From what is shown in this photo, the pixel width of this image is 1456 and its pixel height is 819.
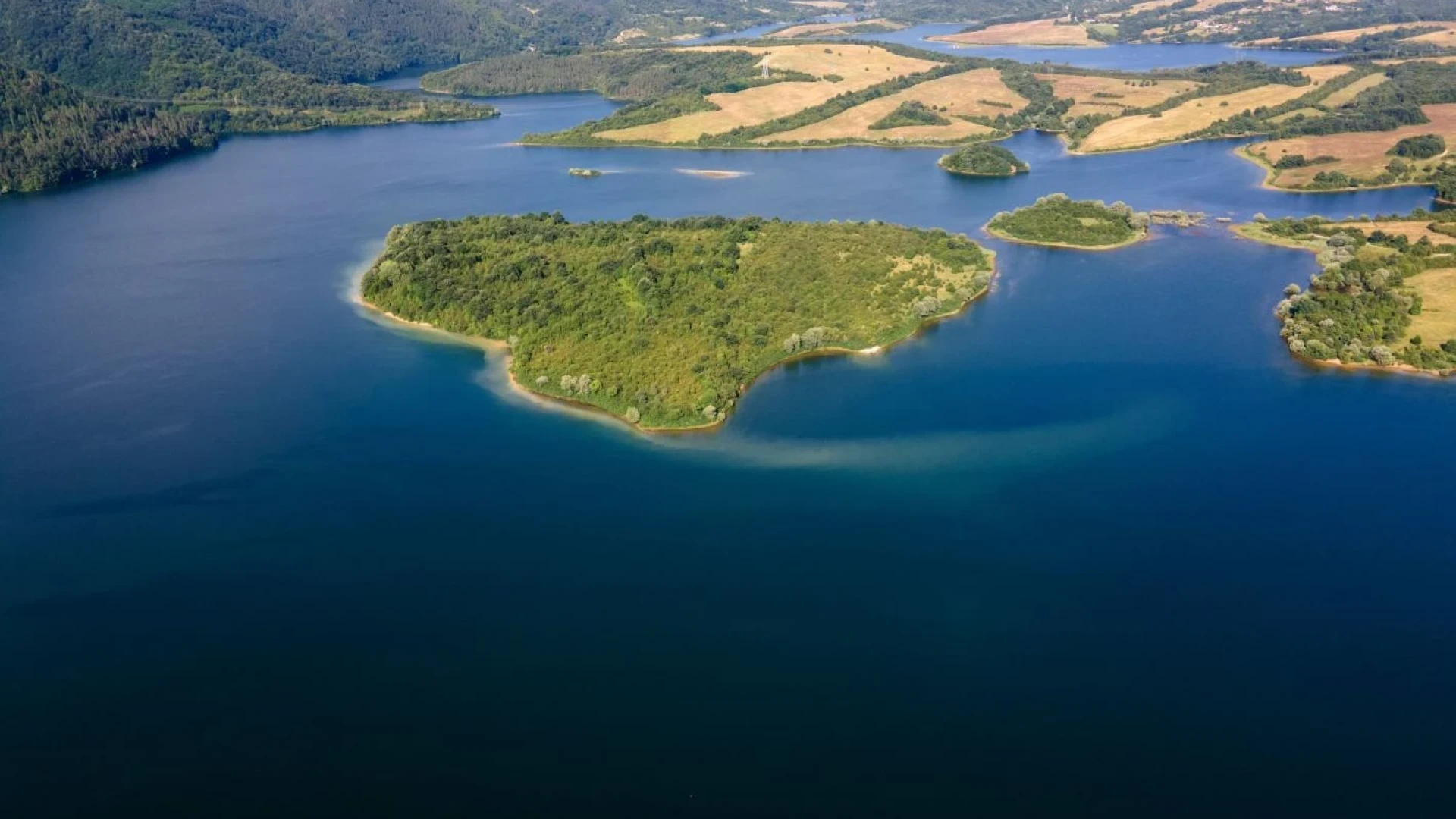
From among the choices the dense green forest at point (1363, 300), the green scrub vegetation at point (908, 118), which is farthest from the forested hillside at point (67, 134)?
the dense green forest at point (1363, 300)

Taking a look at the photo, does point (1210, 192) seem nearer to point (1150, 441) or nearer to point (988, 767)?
point (1150, 441)

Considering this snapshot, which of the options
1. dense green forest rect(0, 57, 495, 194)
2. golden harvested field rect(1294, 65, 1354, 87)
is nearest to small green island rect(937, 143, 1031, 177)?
golden harvested field rect(1294, 65, 1354, 87)

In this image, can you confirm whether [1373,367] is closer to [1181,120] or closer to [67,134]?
[1181,120]

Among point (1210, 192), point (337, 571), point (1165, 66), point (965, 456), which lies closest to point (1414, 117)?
point (1210, 192)

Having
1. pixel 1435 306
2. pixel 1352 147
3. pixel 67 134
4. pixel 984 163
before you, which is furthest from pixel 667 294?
pixel 67 134

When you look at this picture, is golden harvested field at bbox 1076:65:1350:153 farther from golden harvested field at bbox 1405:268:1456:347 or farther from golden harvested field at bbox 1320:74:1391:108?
golden harvested field at bbox 1405:268:1456:347
